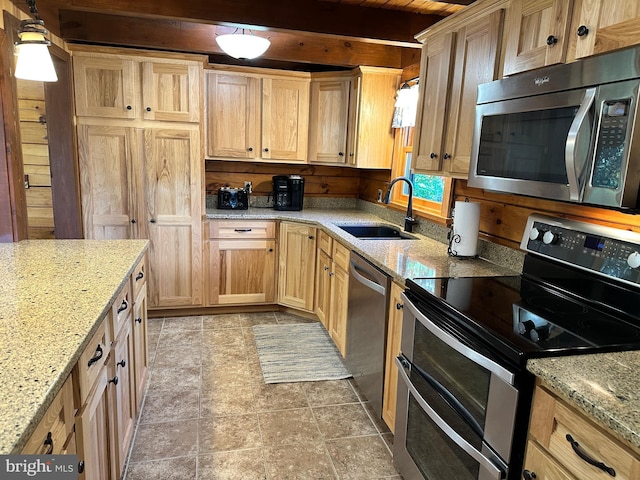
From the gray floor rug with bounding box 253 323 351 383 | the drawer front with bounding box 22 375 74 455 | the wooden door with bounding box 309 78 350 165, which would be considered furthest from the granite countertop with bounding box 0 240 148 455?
the wooden door with bounding box 309 78 350 165

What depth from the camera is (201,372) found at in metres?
2.82

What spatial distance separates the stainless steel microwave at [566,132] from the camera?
1.20m

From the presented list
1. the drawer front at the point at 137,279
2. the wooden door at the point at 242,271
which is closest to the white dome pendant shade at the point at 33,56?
the drawer front at the point at 137,279

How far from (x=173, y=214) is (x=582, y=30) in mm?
3005

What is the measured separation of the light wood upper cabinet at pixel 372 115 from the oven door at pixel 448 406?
6.76ft

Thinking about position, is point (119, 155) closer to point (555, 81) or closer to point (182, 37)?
point (182, 37)

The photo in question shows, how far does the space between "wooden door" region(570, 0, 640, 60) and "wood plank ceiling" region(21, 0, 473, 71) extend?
48.0 inches

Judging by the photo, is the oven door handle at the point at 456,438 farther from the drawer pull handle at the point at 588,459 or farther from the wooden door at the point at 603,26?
the wooden door at the point at 603,26

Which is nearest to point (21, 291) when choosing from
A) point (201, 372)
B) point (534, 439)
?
point (201, 372)

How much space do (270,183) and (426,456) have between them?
3.03m

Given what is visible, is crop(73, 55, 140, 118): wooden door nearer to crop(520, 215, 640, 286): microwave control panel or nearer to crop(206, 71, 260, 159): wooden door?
crop(206, 71, 260, 159): wooden door

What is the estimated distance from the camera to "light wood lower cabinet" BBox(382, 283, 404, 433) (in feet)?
6.68

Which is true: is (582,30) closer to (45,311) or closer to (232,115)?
(45,311)

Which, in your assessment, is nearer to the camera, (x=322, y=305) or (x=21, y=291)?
(x=21, y=291)
